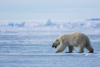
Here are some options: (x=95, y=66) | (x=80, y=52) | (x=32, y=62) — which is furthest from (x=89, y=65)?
(x=80, y=52)

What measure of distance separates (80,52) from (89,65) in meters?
2.36

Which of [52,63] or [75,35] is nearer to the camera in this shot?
[52,63]

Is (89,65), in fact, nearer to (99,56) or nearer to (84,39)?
(99,56)

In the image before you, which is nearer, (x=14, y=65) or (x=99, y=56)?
(x=14, y=65)

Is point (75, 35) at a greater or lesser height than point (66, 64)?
greater

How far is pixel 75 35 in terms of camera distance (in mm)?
9477

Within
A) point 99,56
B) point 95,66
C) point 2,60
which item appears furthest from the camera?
point 99,56

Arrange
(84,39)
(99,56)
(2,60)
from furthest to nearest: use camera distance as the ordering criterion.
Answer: (84,39) < (99,56) < (2,60)

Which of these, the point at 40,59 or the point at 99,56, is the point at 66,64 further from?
the point at 99,56

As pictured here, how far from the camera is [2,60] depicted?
26.2 feet

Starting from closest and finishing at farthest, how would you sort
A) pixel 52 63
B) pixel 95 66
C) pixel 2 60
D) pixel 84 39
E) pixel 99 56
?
1. pixel 95 66
2. pixel 52 63
3. pixel 2 60
4. pixel 99 56
5. pixel 84 39

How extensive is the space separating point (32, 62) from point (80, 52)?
2230 mm

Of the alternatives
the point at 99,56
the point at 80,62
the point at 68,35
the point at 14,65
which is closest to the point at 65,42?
the point at 68,35

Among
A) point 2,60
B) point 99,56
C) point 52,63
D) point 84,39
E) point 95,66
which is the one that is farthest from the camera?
point 84,39
